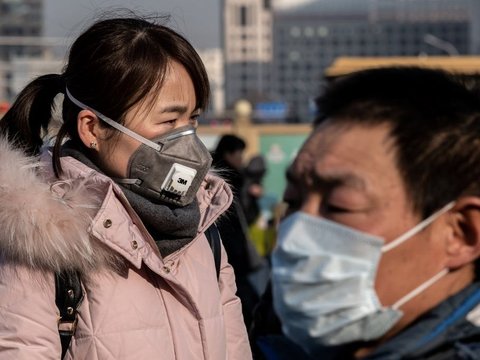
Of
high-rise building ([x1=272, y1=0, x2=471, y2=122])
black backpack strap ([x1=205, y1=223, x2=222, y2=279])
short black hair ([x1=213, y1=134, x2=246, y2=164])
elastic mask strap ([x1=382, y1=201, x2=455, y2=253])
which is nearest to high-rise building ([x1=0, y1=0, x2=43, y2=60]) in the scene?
high-rise building ([x1=272, y1=0, x2=471, y2=122])

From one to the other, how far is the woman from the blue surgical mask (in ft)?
3.24

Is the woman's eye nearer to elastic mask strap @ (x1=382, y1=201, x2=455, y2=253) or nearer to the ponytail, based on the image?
elastic mask strap @ (x1=382, y1=201, x2=455, y2=253)

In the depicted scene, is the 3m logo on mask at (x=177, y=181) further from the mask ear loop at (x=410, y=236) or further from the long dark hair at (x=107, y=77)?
the mask ear loop at (x=410, y=236)

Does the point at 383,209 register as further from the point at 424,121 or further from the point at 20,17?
the point at 20,17

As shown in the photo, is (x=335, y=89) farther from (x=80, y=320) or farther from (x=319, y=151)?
(x=80, y=320)

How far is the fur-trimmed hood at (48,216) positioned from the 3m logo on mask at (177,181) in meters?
0.18

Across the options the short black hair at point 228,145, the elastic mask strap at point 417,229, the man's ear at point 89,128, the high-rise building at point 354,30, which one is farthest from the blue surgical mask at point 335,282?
the high-rise building at point 354,30

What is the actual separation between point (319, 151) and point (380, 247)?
7.6 inches

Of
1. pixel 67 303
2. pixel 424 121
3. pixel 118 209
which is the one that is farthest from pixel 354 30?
pixel 424 121

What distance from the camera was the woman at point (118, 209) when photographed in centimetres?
266

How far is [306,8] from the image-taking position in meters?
173

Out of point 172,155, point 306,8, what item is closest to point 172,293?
point 172,155

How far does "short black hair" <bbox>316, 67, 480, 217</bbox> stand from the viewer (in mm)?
1748

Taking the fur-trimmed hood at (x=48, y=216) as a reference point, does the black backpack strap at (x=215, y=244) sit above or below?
below
